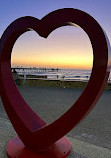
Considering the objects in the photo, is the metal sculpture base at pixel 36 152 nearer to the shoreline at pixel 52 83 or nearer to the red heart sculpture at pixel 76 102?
the red heart sculpture at pixel 76 102

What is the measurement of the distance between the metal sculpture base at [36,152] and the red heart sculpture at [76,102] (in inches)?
2.8

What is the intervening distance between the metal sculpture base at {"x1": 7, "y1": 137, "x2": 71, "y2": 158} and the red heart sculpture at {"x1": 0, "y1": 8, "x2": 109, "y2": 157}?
0.23ft

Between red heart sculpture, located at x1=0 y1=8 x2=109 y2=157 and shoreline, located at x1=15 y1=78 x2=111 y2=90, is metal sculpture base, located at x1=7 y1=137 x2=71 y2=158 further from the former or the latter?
shoreline, located at x1=15 y1=78 x2=111 y2=90

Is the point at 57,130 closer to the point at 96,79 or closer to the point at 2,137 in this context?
the point at 96,79

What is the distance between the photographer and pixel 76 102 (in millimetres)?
2496

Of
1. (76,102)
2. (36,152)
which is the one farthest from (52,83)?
(76,102)

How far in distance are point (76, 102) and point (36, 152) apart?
1.16 meters

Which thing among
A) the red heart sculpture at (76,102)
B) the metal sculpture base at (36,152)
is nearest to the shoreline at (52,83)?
the metal sculpture base at (36,152)

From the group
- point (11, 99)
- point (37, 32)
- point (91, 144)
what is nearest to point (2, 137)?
point (11, 99)

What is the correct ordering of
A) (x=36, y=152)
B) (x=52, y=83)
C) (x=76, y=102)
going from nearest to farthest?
(x=76, y=102) < (x=36, y=152) < (x=52, y=83)

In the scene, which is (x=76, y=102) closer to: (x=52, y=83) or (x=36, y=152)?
(x=36, y=152)

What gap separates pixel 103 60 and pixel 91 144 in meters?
1.77

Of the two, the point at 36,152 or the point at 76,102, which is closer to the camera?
the point at 76,102

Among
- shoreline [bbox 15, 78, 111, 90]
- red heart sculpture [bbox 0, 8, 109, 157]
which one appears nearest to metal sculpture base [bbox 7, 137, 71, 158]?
red heart sculpture [bbox 0, 8, 109, 157]
